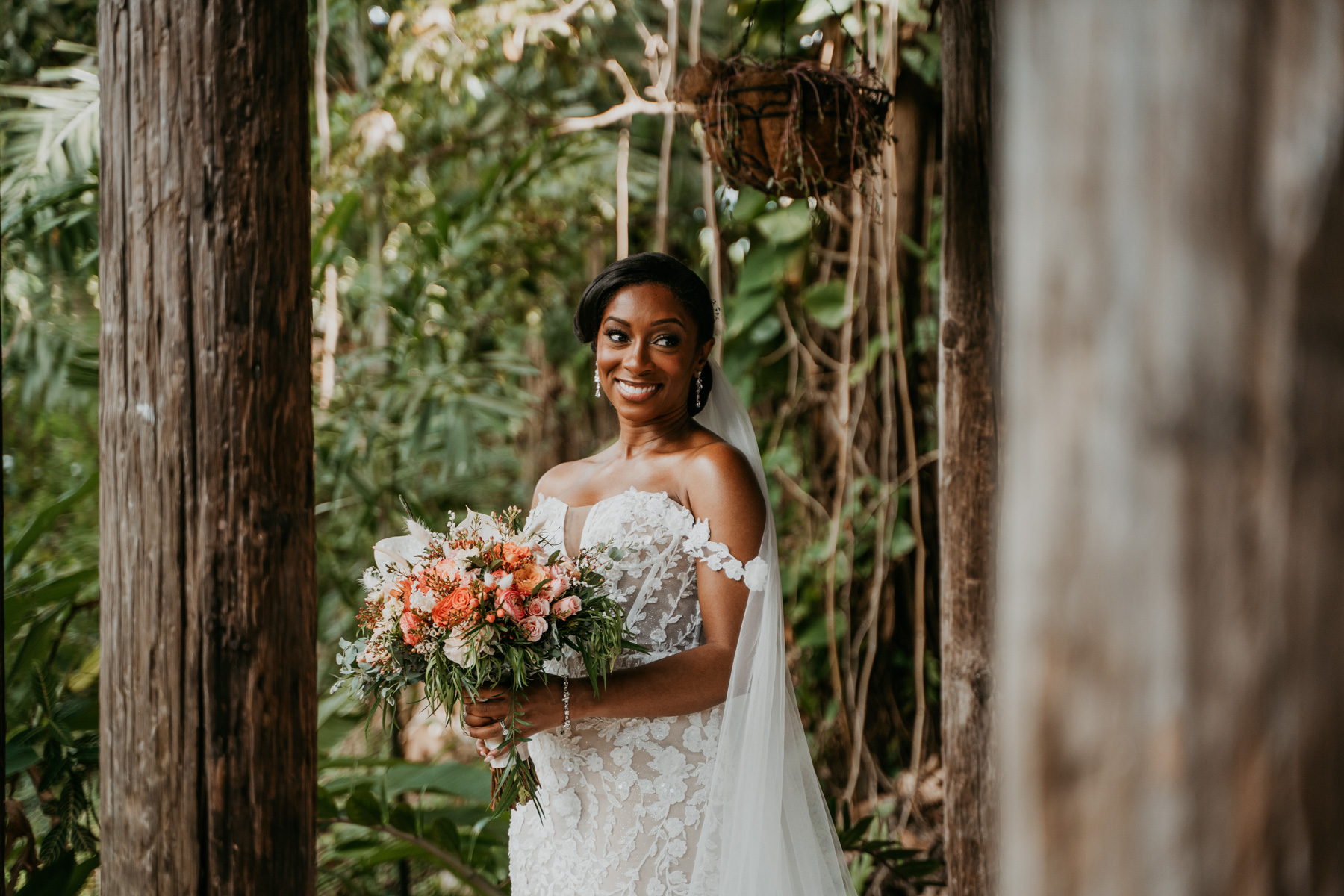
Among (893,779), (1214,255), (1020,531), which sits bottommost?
(893,779)

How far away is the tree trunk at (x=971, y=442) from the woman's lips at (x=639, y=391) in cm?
88

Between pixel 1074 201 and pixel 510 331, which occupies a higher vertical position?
pixel 510 331

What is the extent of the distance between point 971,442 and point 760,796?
1.13 m

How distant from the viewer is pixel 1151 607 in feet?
1.91

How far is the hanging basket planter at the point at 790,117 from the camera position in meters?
2.40

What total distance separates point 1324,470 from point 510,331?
518 cm

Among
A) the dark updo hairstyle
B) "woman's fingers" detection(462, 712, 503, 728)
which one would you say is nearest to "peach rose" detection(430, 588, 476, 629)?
"woman's fingers" detection(462, 712, 503, 728)

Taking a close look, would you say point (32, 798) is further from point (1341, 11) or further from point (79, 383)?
point (1341, 11)

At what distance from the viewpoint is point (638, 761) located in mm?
2061

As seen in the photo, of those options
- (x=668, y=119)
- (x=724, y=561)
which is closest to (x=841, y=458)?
(x=668, y=119)

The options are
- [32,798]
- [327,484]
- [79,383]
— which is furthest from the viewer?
[327,484]

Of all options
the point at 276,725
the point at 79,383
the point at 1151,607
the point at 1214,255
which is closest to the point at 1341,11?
the point at 1214,255

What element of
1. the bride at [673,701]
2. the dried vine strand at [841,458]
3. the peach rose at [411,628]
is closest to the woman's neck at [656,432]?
the bride at [673,701]

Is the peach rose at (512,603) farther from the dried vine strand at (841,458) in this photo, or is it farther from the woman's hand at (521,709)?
the dried vine strand at (841,458)
